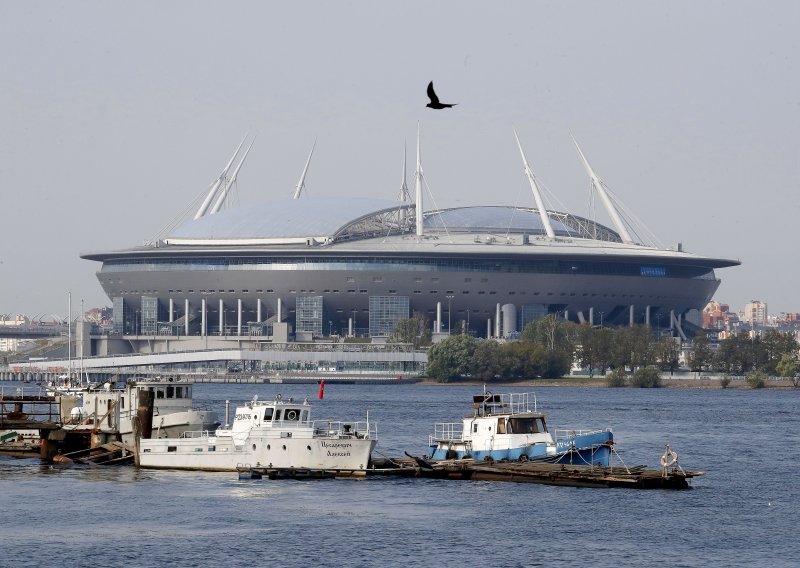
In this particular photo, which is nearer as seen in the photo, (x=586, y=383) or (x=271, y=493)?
(x=271, y=493)

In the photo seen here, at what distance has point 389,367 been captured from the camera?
19475 centimetres

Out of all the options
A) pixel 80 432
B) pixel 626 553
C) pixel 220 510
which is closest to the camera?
pixel 626 553

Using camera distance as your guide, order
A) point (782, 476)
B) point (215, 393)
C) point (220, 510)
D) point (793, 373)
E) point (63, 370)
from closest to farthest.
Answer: point (220, 510) < point (782, 476) < point (215, 393) < point (793, 373) < point (63, 370)

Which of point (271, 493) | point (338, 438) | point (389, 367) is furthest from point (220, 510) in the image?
point (389, 367)

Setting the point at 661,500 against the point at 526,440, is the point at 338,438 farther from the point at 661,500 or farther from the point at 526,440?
the point at 661,500

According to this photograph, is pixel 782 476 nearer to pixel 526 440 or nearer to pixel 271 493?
pixel 526 440

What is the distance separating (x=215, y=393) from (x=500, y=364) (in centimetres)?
3376

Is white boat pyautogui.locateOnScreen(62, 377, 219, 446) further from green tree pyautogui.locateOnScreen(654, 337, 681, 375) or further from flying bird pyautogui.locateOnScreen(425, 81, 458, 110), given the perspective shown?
green tree pyautogui.locateOnScreen(654, 337, 681, 375)

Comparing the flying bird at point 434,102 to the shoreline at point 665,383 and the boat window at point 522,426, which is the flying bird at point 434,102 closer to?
the boat window at point 522,426

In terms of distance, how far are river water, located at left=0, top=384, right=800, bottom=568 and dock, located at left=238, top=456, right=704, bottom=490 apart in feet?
1.97

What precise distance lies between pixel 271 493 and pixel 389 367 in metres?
135

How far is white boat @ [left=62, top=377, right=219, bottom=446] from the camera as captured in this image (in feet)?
232

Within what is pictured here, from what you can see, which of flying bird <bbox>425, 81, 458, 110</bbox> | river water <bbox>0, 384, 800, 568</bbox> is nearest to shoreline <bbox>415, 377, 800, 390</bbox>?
river water <bbox>0, 384, 800, 568</bbox>

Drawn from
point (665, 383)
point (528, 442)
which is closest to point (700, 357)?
point (665, 383)
